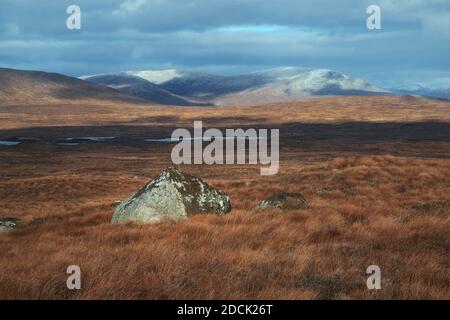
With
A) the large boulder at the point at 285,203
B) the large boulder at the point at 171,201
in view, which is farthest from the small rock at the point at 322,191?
the large boulder at the point at 171,201

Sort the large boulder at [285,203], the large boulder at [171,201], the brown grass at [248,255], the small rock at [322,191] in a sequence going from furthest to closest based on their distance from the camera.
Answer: the small rock at [322,191]
the large boulder at [285,203]
the large boulder at [171,201]
the brown grass at [248,255]

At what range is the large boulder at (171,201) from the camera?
1335 cm

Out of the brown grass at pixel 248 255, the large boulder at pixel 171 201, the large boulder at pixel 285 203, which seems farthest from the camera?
the large boulder at pixel 285 203

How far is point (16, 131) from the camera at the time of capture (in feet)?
426

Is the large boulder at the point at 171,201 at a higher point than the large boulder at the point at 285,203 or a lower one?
higher

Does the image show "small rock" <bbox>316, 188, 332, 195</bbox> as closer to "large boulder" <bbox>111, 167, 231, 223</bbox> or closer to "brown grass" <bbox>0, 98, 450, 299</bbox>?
"brown grass" <bbox>0, 98, 450, 299</bbox>

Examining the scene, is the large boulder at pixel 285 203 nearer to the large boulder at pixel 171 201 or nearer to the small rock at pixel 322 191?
the large boulder at pixel 171 201

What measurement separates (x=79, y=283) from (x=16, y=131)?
134 meters

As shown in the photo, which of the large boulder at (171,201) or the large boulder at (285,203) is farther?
the large boulder at (285,203)

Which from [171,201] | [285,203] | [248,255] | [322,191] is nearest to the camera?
[248,255]

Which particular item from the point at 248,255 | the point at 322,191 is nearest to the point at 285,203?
the point at 322,191

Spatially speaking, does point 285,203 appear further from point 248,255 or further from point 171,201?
point 248,255

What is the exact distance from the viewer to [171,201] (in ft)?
44.8

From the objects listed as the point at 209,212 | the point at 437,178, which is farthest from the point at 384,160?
the point at 209,212
